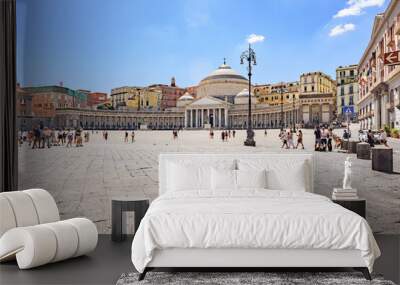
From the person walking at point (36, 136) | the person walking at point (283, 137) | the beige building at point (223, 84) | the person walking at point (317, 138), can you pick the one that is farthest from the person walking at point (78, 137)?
the person walking at point (317, 138)

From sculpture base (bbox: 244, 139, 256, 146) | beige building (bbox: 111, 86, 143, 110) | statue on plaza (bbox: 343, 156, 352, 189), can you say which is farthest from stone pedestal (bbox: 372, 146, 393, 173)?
beige building (bbox: 111, 86, 143, 110)

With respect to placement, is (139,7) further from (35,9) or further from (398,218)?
(398,218)

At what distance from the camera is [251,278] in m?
3.96

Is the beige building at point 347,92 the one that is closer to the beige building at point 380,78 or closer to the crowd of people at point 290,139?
the beige building at point 380,78

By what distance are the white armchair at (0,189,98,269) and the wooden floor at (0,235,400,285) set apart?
0.09 m

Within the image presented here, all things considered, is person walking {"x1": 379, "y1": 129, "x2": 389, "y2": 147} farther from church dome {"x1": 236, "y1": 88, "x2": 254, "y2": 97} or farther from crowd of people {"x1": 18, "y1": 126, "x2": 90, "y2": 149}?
crowd of people {"x1": 18, "y1": 126, "x2": 90, "y2": 149}

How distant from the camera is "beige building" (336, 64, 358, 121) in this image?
649 centimetres

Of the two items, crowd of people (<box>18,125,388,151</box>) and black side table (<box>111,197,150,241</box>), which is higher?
crowd of people (<box>18,125,388,151</box>)

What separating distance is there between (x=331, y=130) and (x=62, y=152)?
11.1 feet

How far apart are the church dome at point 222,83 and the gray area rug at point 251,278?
118 inches

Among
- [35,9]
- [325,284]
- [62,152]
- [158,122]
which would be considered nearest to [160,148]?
[158,122]

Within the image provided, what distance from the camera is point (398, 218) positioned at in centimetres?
601

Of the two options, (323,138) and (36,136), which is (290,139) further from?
(36,136)

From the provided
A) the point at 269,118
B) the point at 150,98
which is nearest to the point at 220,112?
the point at 269,118
